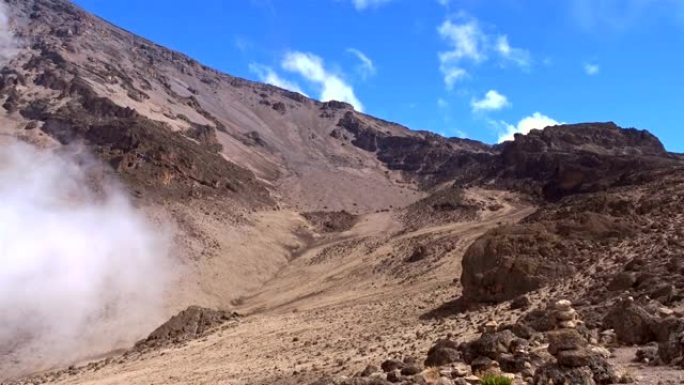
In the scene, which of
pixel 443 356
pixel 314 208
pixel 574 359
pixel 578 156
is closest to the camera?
pixel 574 359

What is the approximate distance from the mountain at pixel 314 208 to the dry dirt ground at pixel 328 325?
14 cm

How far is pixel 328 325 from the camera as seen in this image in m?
23.3

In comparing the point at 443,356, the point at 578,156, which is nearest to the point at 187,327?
the point at 443,356

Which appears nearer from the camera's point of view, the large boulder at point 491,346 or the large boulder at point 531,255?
the large boulder at point 491,346

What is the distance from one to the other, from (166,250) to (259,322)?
67.5 feet

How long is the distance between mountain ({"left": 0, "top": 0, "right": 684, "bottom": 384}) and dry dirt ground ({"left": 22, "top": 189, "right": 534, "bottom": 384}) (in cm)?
14

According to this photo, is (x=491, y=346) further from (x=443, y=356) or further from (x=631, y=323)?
(x=631, y=323)

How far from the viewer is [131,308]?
38.3 meters

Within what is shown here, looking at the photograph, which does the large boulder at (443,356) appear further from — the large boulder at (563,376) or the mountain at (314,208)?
the mountain at (314,208)

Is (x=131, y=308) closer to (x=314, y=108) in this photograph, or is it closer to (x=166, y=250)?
(x=166, y=250)

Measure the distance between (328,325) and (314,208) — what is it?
52823mm

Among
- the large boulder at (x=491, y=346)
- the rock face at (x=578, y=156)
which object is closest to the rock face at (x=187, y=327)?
the large boulder at (x=491, y=346)

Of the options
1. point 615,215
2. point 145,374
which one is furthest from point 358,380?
point 615,215

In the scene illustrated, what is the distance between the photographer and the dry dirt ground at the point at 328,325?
17.0m
